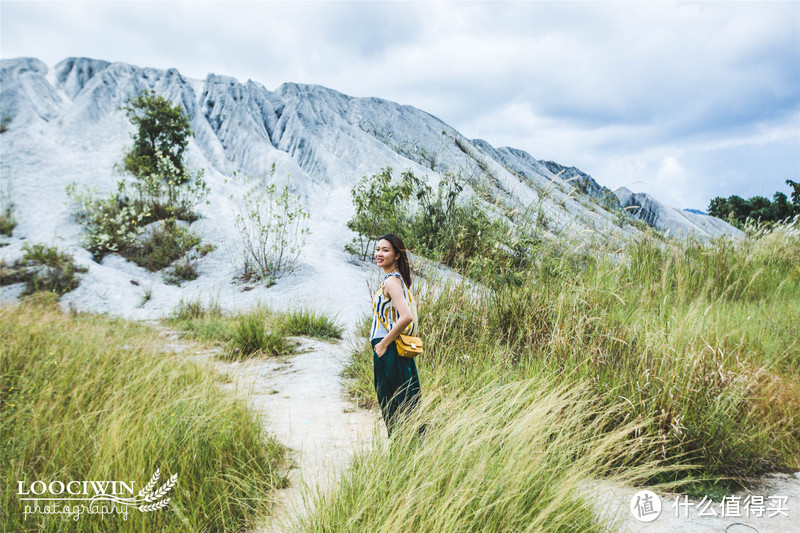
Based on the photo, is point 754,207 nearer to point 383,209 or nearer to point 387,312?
point 383,209

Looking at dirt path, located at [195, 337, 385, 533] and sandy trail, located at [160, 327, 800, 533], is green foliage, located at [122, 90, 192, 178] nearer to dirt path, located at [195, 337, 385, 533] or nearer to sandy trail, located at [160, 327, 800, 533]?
sandy trail, located at [160, 327, 800, 533]

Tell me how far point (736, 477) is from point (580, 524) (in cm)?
136

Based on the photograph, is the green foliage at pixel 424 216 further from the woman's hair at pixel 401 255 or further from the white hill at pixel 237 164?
the woman's hair at pixel 401 255

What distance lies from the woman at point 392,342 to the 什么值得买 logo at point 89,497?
45.6 inches

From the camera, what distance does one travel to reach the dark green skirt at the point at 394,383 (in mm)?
2420

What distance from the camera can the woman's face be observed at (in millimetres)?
2479

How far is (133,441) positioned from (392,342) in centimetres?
138

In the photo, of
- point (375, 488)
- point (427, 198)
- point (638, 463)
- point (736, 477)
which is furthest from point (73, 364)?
point (427, 198)

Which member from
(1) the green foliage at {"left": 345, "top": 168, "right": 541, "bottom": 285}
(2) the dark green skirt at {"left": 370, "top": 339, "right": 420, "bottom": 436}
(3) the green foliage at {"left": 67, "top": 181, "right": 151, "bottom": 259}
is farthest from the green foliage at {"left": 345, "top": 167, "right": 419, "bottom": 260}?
(2) the dark green skirt at {"left": 370, "top": 339, "right": 420, "bottom": 436}

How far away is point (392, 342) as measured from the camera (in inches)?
95.4

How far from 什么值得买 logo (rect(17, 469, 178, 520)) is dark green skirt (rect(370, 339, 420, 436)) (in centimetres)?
115

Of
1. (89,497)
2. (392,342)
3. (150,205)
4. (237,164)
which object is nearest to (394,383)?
(392,342)

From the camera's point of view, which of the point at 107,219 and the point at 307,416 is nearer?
the point at 307,416

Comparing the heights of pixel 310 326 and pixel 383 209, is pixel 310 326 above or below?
below
